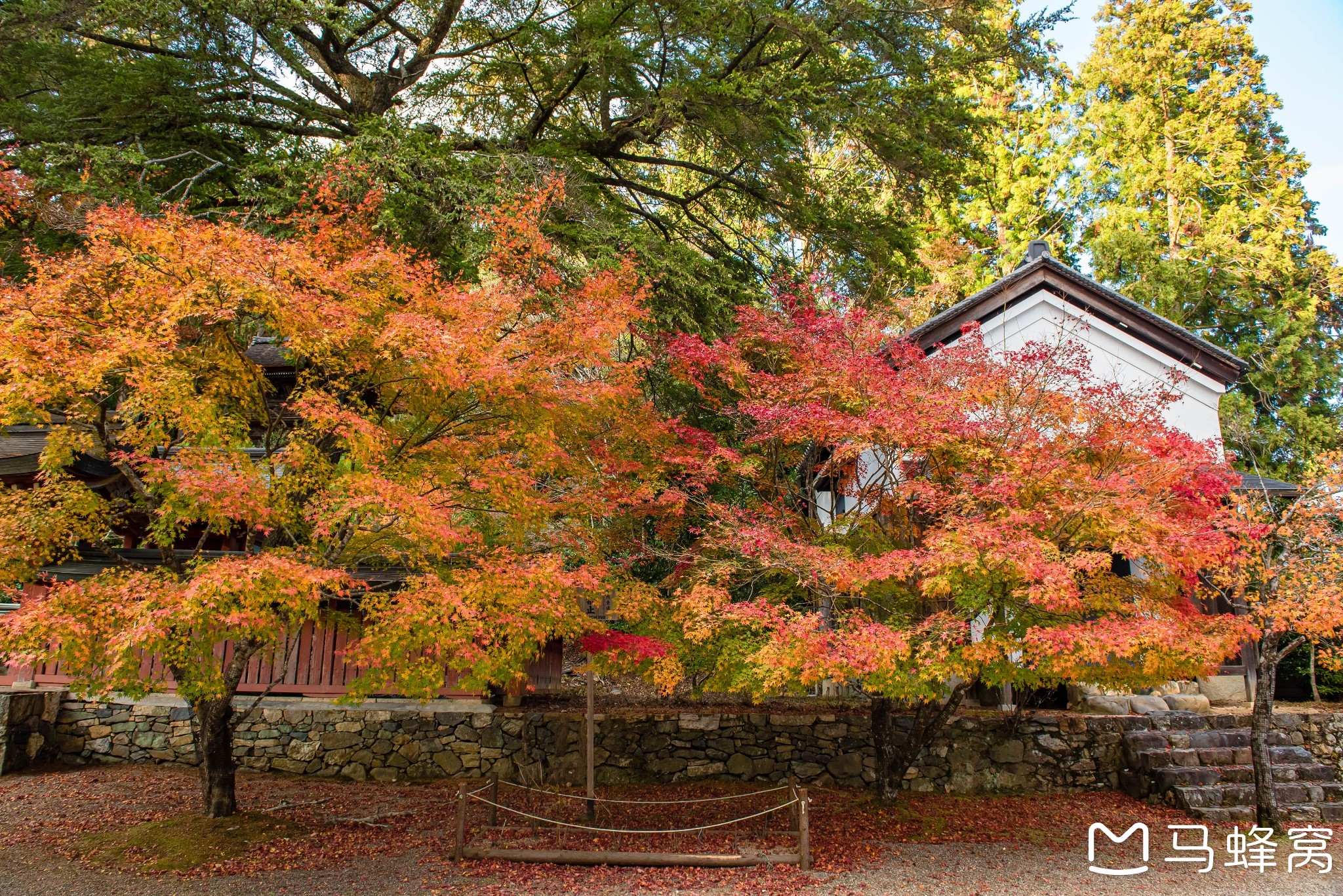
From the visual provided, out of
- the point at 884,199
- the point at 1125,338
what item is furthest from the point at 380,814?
the point at 884,199

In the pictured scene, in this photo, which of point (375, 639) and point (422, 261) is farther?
point (422, 261)

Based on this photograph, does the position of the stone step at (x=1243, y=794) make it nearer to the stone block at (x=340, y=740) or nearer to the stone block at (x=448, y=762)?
the stone block at (x=448, y=762)

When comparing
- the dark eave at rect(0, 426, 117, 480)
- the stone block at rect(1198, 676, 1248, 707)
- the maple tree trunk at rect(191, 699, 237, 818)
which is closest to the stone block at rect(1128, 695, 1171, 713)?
the stone block at rect(1198, 676, 1248, 707)

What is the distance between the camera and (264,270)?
7848mm

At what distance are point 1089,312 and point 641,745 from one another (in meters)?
12.0

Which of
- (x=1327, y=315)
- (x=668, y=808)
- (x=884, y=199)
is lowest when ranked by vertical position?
(x=668, y=808)

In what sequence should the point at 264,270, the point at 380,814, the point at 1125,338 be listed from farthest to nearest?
1. the point at 1125,338
2. the point at 380,814
3. the point at 264,270

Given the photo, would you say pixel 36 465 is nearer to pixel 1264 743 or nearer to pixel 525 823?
pixel 525 823

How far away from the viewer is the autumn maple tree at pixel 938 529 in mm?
8492

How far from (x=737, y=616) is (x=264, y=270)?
20.2 ft

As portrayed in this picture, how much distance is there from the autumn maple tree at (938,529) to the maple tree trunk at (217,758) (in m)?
5.33

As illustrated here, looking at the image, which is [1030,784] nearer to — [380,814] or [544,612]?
[544,612]

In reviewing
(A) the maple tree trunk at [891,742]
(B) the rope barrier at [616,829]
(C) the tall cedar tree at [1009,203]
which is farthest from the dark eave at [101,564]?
(C) the tall cedar tree at [1009,203]

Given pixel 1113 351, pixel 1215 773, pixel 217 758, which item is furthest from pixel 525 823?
pixel 1113 351
